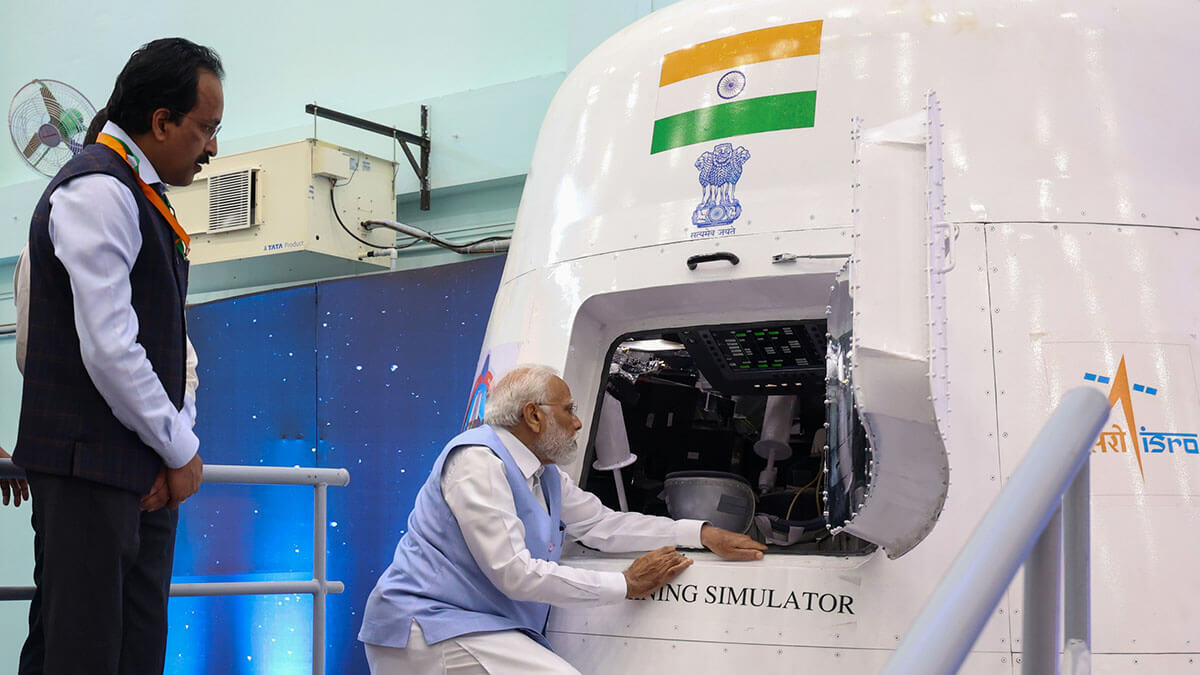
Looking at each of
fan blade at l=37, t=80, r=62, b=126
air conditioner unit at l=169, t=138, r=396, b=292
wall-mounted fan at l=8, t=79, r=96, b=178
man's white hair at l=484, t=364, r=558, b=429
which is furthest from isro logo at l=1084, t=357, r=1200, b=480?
fan blade at l=37, t=80, r=62, b=126

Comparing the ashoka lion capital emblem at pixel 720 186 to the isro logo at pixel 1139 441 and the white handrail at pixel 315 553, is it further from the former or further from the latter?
the white handrail at pixel 315 553

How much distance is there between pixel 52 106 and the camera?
5.91 metres

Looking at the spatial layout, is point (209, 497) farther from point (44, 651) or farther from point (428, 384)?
point (44, 651)

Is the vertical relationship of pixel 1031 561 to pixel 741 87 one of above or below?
below

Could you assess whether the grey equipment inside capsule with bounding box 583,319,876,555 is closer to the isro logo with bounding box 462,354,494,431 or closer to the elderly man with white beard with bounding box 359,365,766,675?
the isro logo with bounding box 462,354,494,431

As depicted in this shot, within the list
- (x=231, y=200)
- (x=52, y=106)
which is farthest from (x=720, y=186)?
(x=52, y=106)

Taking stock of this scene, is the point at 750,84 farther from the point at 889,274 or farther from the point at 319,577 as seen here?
the point at 319,577

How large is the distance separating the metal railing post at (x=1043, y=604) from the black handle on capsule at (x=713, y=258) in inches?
62.8

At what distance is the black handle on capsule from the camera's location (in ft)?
8.98

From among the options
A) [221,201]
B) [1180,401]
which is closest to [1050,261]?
[1180,401]

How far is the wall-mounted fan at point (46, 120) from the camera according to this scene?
232 inches

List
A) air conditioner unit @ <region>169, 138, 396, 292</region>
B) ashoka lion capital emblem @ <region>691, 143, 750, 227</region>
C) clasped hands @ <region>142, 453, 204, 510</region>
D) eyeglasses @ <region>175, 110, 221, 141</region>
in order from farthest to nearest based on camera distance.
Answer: air conditioner unit @ <region>169, 138, 396, 292</region> → ashoka lion capital emblem @ <region>691, 143, 750, 227</region> → eyeglasses @ <region>175, 110, 221, 141</region> → clasped hands @ <region>142, 453, 204, 510</region>

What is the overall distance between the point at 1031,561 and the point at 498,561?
4.70 feet

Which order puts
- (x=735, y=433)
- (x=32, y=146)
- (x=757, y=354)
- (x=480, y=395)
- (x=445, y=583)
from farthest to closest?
(x=32, y=146)
(x=735, y=433)
(x=757, y=354)
(x=480, y=395)
(x=445, y=583)
